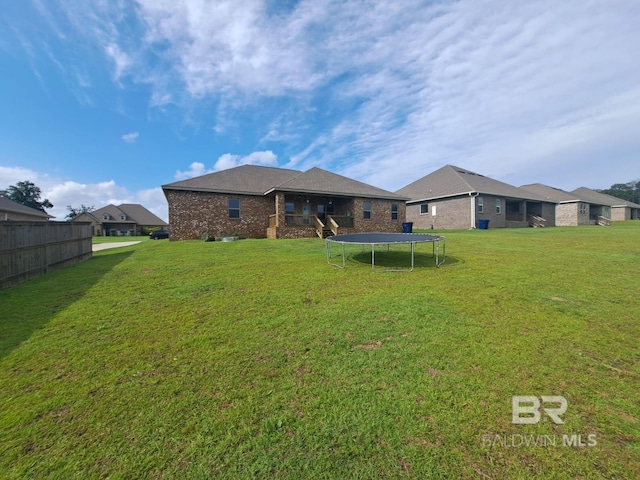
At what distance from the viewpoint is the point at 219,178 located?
19.2m

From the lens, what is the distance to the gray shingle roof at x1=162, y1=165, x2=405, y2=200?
695 inches

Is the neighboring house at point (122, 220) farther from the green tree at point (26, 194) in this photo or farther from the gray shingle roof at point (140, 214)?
the green tree at point (26, 194)

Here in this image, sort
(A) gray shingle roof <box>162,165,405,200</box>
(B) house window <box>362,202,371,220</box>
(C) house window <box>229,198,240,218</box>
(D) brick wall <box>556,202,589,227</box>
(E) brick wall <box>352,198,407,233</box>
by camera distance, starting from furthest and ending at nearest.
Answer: (D) brick wall <box>556,202,589,227</box> < (B) house window <box>362,202,371,220</box> < (E) brick wall <box>352,198,407,233</box> < (C) house window <box>229,198,240,218</box> < (A) gray shingle roof <box>162,165,405,200</box>

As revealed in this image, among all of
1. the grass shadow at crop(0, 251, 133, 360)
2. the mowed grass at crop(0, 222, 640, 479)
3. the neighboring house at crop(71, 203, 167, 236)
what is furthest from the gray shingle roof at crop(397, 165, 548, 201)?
the neighboring house at crop(71, 203, 167, 236)

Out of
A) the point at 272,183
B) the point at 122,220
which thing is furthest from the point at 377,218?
the point at 122,220

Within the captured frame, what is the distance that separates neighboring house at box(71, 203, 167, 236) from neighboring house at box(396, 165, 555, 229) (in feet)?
170

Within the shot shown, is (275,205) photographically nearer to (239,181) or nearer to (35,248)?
(239,181)

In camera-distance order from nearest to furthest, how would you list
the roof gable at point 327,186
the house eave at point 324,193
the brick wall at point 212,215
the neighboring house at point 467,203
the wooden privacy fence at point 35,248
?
the wooden privacy fence at point 35,248
the brick wall at point 212,215
the house eave at point 324,193
the roof gable at point 327,186
the neighboring house at point 467,203

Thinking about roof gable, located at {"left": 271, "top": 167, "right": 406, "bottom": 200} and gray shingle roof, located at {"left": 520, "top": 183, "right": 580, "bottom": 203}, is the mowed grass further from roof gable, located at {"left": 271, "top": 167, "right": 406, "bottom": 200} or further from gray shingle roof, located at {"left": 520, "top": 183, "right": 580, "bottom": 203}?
gray shingle roof, located at {"left": 520, "top": 183, "right": 580, "bottom": 203}

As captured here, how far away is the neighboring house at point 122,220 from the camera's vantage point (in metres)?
51.9

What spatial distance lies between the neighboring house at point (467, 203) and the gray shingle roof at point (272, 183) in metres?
7.50

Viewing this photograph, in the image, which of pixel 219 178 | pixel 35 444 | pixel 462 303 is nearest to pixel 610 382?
pixel 462 303

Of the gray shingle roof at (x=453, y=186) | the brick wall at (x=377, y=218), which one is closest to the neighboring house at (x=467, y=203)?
the gray shingle roof at (x=453, y=186)

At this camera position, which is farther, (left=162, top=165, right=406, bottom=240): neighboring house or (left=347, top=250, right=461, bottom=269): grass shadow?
(left=162, top=165, right=406, bottom=240): neighboring house
